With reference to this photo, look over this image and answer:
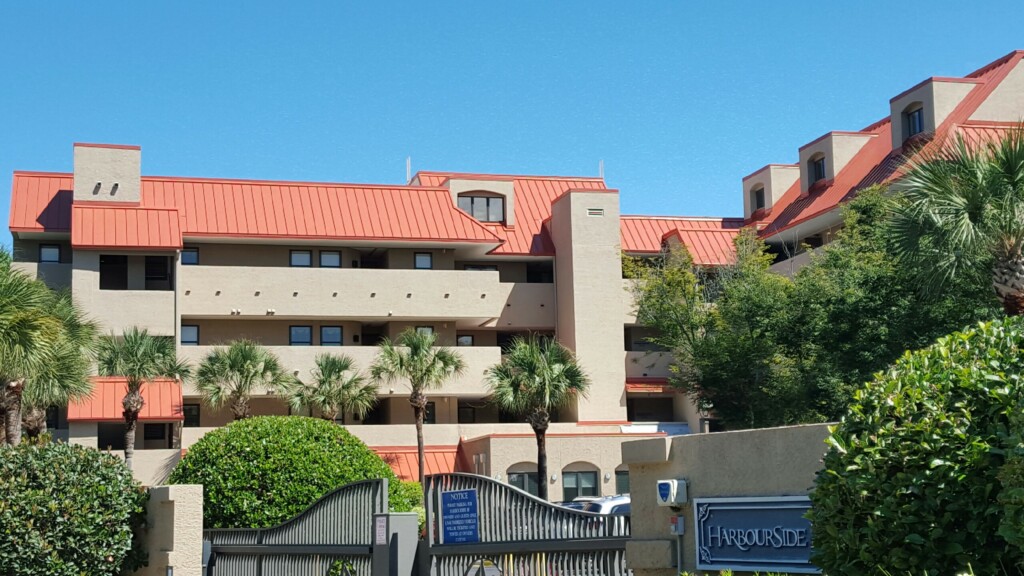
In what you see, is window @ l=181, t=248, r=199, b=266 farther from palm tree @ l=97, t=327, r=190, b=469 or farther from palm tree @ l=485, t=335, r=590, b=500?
palm tree @ l=485, t=335, r=590, b=500

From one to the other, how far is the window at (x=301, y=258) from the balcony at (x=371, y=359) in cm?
414

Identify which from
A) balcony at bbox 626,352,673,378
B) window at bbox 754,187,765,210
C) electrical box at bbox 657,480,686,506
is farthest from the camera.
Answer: window at bbox 754,187,765,210

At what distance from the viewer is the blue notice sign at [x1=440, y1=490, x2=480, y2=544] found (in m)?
14.1

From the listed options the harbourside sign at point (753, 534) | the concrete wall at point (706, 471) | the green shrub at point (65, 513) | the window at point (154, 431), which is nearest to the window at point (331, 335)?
the window at point (154, 431)

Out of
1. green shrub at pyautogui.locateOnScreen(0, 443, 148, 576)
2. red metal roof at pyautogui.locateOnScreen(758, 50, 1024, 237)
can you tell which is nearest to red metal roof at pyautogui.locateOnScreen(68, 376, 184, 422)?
red metal roof at pyautogui.locateOnScreen(758, 50, 1024, 237)

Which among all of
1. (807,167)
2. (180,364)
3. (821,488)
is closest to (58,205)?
(180,364)

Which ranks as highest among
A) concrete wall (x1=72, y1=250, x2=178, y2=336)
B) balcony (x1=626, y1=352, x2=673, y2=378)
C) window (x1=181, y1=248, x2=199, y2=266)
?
window (x1=181, y1=248, x2=199, y2=266)

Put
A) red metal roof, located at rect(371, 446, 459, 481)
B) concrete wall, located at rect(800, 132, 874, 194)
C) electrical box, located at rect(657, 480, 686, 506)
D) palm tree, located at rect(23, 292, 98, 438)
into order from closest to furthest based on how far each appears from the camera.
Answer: electrical box, located at rect(657, 480, 686, 506) < palm tree, located at rect(23, 292, 98, 438) < red metal roof, located at rect(371, 446, 459, 481) < concrete wall, located at rect(800, 132, 874, 194)

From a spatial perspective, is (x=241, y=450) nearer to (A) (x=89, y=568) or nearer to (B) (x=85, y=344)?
(A) (x=89, y=568)

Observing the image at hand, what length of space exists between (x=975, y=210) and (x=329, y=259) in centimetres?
3257

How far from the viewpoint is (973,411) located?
25.2 feet

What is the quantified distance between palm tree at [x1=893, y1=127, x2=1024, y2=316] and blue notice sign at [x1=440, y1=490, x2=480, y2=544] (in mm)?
12259

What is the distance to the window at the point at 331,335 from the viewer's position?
5209 cm

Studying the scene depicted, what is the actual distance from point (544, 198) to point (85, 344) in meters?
26.4
